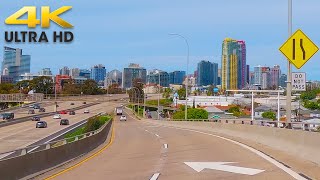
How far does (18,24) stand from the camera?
27.9 meters

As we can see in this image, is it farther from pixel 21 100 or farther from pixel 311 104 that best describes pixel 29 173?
pixel 21 100

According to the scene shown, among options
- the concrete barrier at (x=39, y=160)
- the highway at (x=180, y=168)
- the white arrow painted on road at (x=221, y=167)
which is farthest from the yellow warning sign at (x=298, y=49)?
the concrete barrier at (x=39, y=160)

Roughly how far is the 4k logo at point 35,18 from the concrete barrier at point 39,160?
7277 mm

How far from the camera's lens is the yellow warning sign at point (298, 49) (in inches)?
804

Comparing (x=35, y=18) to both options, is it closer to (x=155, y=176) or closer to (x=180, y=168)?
(x=180, y=168)

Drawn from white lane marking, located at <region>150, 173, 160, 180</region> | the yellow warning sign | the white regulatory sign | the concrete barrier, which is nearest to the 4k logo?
the concrete barrier

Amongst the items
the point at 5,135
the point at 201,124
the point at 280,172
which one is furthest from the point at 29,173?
the point at 5,135

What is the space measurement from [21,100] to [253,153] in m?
124

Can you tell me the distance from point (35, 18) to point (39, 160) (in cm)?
1392

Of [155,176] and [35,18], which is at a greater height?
[35,18]

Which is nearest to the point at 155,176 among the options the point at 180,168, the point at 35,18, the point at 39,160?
the point at 180,168

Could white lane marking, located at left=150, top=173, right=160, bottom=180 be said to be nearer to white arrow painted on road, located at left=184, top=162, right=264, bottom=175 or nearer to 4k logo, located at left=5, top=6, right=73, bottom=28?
white arrow painted on road, located at left=184, top=162, right=264, bottom=175

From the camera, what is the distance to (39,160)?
15.1 m

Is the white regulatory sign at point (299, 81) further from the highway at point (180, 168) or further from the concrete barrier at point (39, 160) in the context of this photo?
the concrete barrier at point (39, 160)
